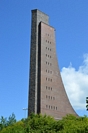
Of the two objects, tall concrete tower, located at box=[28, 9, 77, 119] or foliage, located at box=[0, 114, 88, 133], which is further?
tall concrete tower, located at box=[28, 9, 77, 119]

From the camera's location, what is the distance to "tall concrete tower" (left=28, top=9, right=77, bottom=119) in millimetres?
61094

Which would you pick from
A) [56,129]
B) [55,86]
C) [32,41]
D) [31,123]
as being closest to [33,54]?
[32,41]

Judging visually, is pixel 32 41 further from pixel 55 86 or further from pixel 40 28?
pixel 55 86

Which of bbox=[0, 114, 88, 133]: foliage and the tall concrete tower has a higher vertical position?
the tall concrete tower

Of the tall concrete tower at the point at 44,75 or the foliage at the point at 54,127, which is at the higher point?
the tall concrete tower at the point at 44,75

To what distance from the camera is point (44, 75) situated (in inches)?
2452

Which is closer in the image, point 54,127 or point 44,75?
point 54,127

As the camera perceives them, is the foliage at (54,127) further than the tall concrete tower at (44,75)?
No

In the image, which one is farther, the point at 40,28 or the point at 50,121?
the point at 40,28

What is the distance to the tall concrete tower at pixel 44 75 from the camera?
6109cm

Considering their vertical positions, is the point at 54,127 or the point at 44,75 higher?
the point at 44,75

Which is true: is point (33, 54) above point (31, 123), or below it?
above

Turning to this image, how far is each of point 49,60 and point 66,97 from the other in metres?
7.95

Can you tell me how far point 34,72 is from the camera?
62.2 meters
